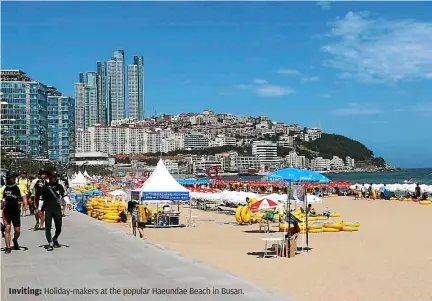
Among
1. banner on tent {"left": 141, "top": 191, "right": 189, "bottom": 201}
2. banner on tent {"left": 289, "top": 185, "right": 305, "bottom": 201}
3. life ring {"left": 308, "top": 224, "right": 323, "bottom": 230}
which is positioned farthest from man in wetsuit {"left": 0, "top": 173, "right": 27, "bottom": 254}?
life ring {"left": 308, "top": 224, "right": 323, "bottom": 230}

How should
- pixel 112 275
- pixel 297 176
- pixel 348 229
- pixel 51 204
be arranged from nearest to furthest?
pixel 112 275 < pixel 51 204 < pixel 297 176 < pixel 348 229

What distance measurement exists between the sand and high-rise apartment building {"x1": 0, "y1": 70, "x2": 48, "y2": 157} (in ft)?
340

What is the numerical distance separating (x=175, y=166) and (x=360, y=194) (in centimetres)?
14371

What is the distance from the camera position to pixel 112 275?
843 centimetres

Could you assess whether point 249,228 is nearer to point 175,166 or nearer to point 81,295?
point 81,295

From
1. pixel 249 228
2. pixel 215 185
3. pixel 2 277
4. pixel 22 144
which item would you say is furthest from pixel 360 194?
pixel 22 144

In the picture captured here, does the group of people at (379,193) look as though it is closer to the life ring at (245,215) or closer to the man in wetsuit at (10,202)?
the life ring at (245,215)

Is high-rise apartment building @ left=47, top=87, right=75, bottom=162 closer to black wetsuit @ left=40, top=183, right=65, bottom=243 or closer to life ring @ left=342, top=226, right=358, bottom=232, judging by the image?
life ring @ left=342, top=226, right=358, bottom=232

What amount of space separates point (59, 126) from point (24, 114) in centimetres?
2088

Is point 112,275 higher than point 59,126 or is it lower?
lower

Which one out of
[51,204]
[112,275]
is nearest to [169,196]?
[51,204]

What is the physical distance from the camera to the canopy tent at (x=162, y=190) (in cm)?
2069

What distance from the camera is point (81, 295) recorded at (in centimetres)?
716

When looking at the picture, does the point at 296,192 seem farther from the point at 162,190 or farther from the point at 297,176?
the point at 162,190
